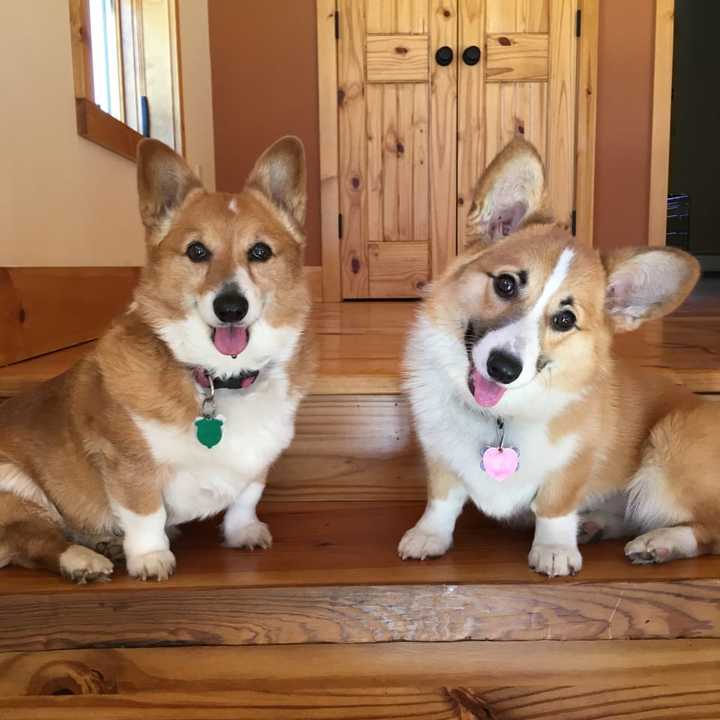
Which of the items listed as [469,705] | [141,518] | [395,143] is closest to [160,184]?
[141,518]

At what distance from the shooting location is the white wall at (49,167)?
6.09 feet

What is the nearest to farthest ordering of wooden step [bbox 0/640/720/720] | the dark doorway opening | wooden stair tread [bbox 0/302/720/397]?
wooden step [bbox 0/640/720/720] → wooden stair tread [bbox 0/302/720/397] → the dark doorway opening

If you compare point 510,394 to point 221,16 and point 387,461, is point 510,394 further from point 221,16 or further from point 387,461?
point 221,16

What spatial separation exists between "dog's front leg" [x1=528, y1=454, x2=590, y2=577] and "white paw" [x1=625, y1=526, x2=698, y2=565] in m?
0.10

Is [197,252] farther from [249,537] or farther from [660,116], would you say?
[660,116]

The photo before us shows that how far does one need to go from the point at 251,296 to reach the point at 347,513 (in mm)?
556

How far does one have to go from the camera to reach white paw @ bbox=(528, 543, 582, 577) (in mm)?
1172

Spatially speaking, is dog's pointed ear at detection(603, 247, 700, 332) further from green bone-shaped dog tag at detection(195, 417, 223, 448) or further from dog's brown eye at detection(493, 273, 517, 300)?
green bone-shaped dog tag at detection(195, 417, 223, 448)

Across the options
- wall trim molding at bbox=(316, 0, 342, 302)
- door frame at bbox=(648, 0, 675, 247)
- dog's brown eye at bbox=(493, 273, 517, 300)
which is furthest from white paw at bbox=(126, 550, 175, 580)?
door frame at bbox=(648, 0, 675, 247)

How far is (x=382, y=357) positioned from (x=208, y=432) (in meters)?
0.71

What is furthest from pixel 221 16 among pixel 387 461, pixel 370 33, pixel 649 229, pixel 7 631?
pixel 7 631

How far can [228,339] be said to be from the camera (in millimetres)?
1233

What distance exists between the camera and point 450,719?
108cm

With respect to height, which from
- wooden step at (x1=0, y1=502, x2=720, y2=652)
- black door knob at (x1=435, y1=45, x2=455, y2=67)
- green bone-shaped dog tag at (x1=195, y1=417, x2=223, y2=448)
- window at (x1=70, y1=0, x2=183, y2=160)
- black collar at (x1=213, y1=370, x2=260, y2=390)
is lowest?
wooden step at (x1=0, y1=502, x2=720, y2=652)
